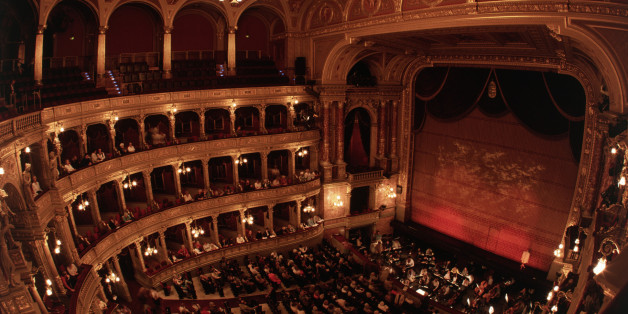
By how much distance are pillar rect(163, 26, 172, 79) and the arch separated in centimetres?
1071

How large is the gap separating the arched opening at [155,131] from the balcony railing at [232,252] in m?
5.51

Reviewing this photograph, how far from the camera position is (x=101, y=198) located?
19.6 m

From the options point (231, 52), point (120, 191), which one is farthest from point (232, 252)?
point (231, 52)

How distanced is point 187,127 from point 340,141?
843cm

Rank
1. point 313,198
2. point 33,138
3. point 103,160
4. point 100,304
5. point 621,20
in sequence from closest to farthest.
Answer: point 621,20 → point 33,138 → point 100,304 → point 103,160 → point 313,198

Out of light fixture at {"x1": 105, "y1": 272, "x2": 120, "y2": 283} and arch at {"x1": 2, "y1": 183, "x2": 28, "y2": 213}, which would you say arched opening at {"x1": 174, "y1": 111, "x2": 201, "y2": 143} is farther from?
arch at {"x1": 2, "y1": 183, "x2": 28, "y2": 213}

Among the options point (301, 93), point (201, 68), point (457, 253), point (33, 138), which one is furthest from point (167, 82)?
point (457, 253)

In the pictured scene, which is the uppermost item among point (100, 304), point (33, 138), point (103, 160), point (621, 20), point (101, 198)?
point (621, 20)

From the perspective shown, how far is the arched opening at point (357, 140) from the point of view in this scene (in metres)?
25.7

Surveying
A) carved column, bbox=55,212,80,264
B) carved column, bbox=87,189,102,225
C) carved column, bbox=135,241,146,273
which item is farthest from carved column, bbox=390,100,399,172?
carved column, bbox=55,212,80,264

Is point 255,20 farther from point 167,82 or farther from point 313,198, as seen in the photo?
point 313,198

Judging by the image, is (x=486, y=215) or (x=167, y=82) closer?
(x=167, y=82)

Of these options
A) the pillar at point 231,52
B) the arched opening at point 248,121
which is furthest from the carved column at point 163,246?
the pillar at point 231,52

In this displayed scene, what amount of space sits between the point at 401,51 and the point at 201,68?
35.4 feet
